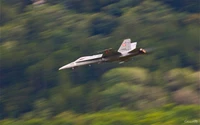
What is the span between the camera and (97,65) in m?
52.9

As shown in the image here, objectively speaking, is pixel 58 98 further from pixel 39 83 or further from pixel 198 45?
pixel 198 45

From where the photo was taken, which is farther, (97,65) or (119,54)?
(97,65)

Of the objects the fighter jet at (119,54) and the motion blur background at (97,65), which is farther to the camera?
the motion blur background at (97,65)

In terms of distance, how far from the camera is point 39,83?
178 feet

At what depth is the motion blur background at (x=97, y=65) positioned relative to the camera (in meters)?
45.5

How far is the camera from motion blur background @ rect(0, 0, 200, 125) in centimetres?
4550

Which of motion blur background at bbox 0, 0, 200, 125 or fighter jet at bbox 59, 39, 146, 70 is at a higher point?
fighter jet at bbox 59, 39, 146, 70

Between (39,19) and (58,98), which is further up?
(39,19)

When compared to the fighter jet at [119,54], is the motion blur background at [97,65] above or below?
below

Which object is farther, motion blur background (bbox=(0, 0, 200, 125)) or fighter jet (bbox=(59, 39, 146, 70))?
motion blur background (bbox=(0, 0, 200, 125))

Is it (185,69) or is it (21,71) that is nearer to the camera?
(185,69)

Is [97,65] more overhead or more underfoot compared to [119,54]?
more underfoot

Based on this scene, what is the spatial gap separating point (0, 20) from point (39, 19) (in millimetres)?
6087

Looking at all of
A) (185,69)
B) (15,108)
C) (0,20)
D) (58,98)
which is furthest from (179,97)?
(0,20)
